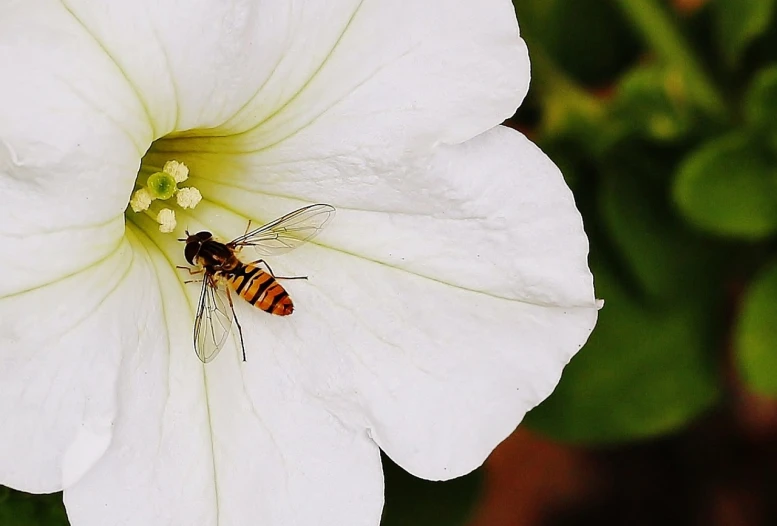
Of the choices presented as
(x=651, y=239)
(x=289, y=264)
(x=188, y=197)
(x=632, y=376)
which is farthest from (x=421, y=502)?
(x=188, y=197)

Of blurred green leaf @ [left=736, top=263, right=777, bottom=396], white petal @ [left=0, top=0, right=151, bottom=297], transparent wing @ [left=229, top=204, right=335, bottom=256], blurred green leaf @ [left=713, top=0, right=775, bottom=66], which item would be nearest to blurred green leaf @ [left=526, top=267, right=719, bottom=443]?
blurred green leaf @ [left=736, top=263, right=777, bottom=396]

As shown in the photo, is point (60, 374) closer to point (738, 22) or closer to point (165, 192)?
point (165, 192)

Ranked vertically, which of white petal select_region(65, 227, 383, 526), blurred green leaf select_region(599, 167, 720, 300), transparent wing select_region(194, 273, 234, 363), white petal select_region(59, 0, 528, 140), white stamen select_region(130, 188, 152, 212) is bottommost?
blurred green leaf select_region(599, 167, 720, 300)

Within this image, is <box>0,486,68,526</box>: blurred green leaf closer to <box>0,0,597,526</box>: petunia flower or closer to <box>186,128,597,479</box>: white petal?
<box>0,0,597,526</box>: petunia flower

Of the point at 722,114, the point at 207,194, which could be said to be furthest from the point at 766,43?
the point at 207,194

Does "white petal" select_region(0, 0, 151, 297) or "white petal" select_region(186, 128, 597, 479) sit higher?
"white petal" select_region(0, 0, 151, 297)

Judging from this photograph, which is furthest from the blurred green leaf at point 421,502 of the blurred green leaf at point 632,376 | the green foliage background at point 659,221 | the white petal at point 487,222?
the white petal at point 487,222
